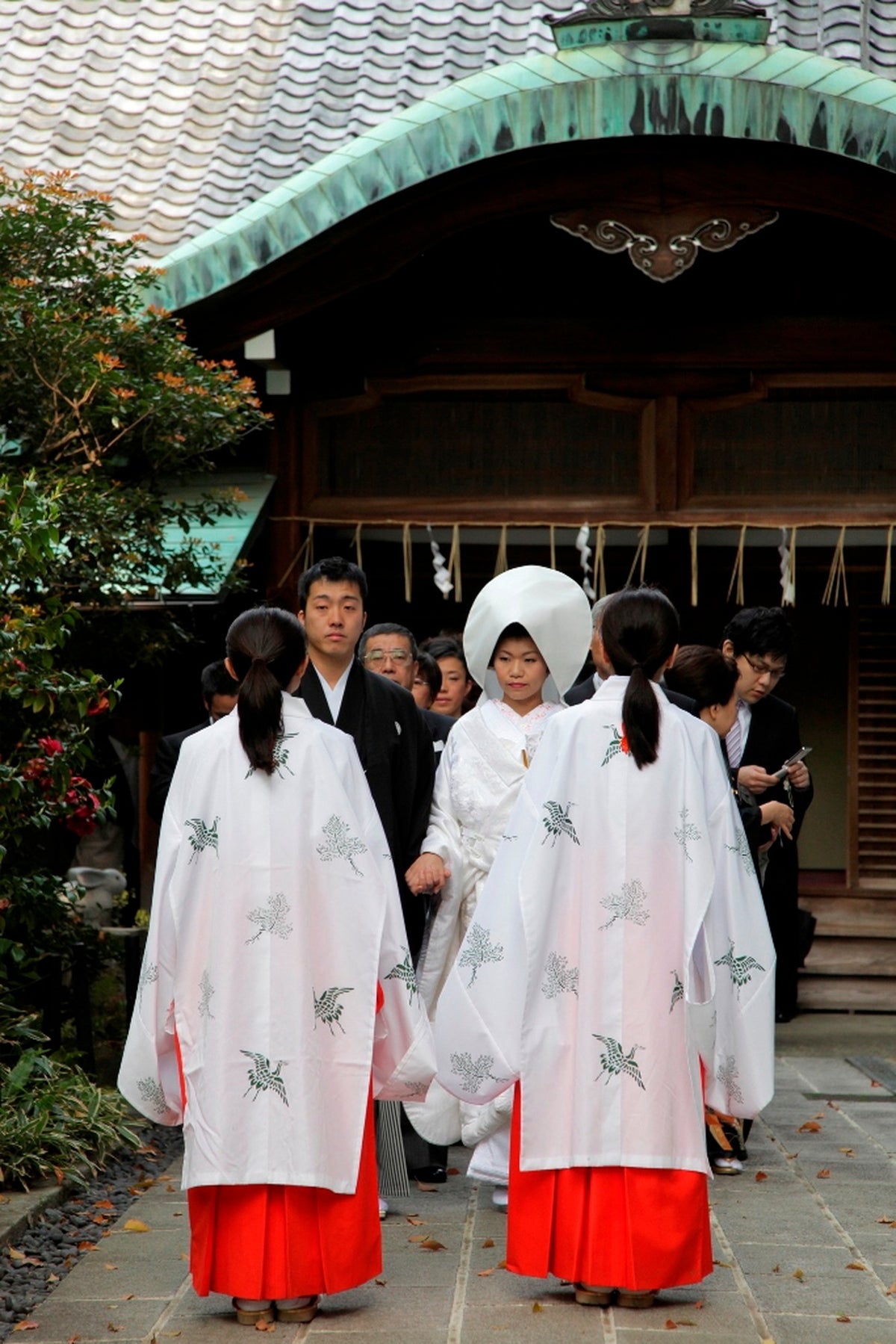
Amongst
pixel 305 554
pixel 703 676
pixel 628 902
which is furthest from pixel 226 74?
pixel 628 902

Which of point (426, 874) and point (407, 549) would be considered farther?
point (407, 549)

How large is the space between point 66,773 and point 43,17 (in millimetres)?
9316

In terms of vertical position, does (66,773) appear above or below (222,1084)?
above

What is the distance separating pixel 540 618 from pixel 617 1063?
1.89 meters

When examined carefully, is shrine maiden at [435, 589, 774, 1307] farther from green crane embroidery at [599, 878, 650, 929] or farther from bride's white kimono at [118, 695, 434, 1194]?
bride's white kimono at [118, 695, 434, 1194]

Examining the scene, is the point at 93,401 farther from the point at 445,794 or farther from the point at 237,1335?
the point at 237,1335

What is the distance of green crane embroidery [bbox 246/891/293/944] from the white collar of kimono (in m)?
1.81

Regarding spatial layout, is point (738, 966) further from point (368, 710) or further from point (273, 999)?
point (368, 710)

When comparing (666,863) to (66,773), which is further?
(66,773)

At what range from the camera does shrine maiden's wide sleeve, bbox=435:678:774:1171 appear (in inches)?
174

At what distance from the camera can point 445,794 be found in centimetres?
611

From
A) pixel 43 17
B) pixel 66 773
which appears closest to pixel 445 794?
pixel 66 773

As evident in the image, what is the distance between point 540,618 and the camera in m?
5.86

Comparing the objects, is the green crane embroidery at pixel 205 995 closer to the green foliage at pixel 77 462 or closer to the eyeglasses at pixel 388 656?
the green foliage at pixel 77 462
